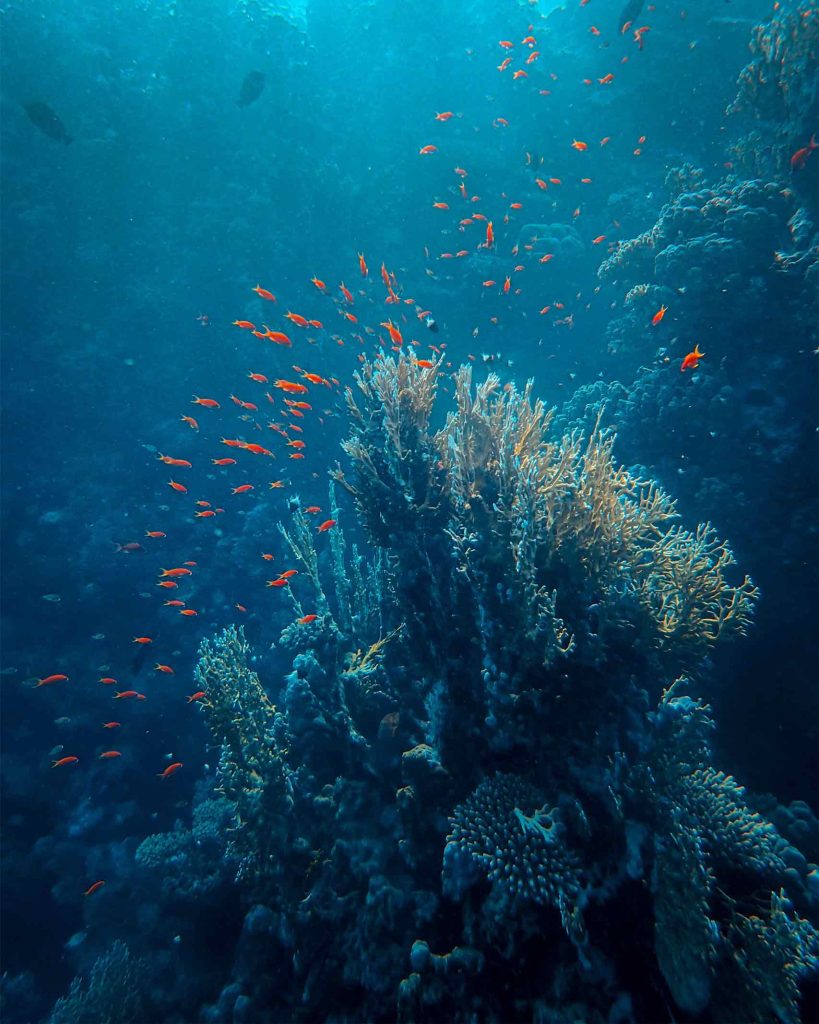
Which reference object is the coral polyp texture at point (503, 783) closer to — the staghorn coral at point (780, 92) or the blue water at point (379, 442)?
the blue water at point (379, 442)

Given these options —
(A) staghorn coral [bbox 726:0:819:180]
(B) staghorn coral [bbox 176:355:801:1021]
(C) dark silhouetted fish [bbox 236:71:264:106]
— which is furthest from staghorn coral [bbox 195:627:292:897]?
(A) staghorn coral [bbox 726:0:819:180]

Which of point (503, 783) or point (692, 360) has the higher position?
point (692, 360)

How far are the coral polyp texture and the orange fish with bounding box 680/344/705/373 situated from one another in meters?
3.60

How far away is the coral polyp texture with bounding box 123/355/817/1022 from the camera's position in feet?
9.96

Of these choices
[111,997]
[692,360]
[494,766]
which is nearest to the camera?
[494,766]

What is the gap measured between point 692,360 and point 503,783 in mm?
6723

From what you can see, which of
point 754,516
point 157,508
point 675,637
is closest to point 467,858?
point 675,637

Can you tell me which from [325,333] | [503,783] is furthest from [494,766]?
[325,333]

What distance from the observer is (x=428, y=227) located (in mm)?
15156

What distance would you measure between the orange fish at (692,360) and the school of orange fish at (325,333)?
0.20 ft

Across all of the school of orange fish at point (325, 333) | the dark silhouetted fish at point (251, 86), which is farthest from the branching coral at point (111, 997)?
the dark silhouetted fish at point (251, 86)

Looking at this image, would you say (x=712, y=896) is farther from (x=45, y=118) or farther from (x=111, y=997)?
(x=45, y=118)

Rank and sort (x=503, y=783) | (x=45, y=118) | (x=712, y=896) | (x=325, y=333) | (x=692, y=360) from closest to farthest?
(x=712, y=896)
(x=503, y=783)
(x=692, y=360)
(x=45, y=118)
(x=325, y=333)

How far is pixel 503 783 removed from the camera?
347 centimetres
